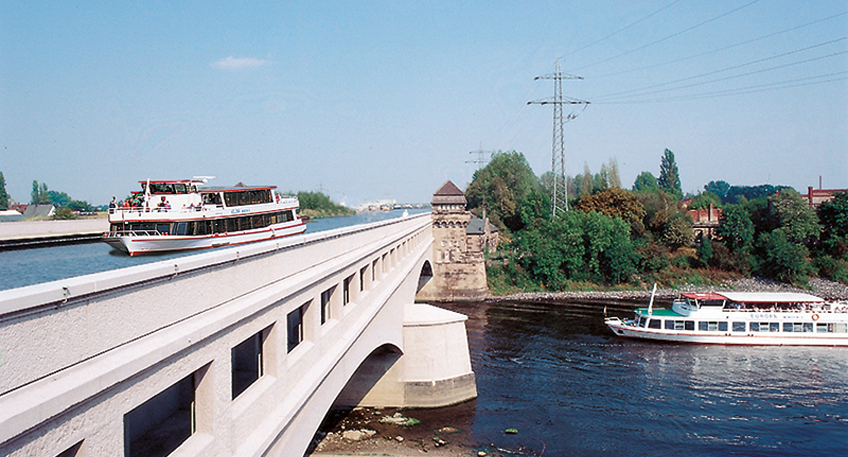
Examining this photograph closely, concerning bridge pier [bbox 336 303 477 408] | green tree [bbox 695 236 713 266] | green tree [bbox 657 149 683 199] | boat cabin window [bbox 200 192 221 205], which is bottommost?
bridge pier [bbox 336 303 477 408]

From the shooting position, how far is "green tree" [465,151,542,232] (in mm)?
94625

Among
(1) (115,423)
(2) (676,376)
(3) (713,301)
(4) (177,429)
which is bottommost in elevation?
(2) (676,376)

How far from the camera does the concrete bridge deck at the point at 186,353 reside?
175 inches

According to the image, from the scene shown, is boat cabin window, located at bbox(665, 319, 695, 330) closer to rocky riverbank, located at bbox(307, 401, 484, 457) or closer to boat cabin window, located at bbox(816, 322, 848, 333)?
boat cabin window, located at bbox(816, 322, 848, 333)

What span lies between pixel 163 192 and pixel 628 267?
181ft

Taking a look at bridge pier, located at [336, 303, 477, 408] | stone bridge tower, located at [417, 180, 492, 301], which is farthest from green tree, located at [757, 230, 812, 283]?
bridge pier, located at [336, 303, 477, 408]

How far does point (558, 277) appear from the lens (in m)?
60.4

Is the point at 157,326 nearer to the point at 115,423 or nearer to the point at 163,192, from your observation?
the point at 115,423

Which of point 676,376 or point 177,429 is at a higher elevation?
point 177,429

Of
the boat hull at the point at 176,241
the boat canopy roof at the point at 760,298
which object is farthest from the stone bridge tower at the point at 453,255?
the boat hull at the point at 176,241

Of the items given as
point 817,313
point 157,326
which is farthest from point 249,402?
point 817,313

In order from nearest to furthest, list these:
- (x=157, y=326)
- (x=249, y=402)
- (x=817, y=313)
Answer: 1. (x=157, y=326)
2. (x=249, y=402)
3. (x=817, y=313)

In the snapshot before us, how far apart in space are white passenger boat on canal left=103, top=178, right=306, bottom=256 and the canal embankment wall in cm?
99

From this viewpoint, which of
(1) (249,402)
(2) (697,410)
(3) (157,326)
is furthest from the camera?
(2) (697,410)
